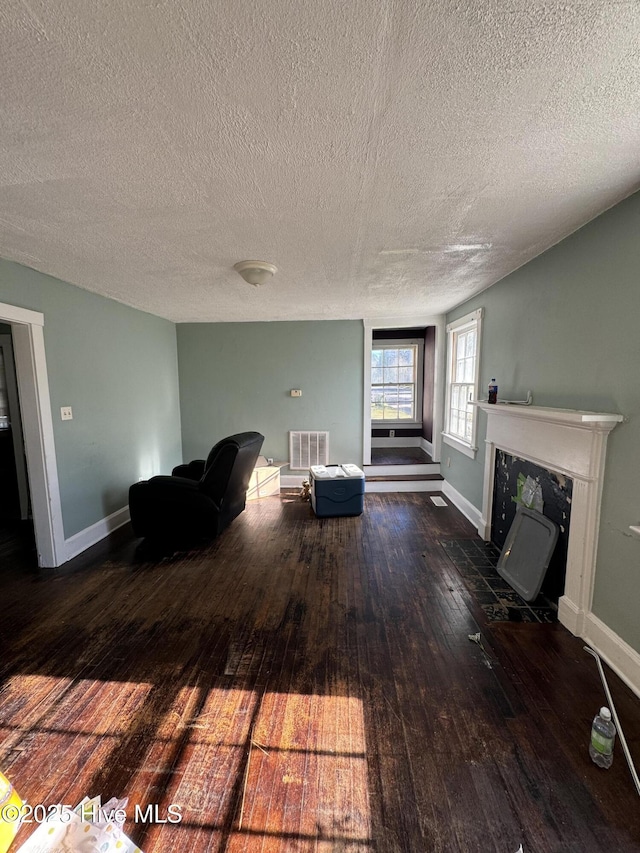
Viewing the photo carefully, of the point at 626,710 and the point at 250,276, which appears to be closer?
the point at 626,710

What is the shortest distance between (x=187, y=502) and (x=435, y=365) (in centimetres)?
374

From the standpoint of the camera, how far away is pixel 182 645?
207 centimetres

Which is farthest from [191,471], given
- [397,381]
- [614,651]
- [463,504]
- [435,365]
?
[397,381]

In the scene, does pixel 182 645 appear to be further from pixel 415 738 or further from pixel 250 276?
pixel 250 276

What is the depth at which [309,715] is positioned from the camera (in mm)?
1604

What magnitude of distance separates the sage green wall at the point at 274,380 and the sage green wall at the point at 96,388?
2.07 ft

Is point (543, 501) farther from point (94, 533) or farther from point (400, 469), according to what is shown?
point (94, 533)

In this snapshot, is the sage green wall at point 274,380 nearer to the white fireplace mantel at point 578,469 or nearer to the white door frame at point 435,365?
the white door frame at point 435,365

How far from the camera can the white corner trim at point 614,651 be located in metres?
1.73

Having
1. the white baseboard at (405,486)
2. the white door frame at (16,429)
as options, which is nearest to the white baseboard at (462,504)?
the white baseboard at (405,486)

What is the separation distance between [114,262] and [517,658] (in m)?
3.74

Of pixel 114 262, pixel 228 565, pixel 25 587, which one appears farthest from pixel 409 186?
pixel 25 587

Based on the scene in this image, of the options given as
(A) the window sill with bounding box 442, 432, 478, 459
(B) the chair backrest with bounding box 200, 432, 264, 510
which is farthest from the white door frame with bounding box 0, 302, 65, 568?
(A) the window sill with bounding box 442, 432, 478, 459

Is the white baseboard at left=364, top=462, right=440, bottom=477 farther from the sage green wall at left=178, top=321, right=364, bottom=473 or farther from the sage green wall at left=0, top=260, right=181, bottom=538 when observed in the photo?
the sage green wall at left=0, top=260, right=181, bottom=538
